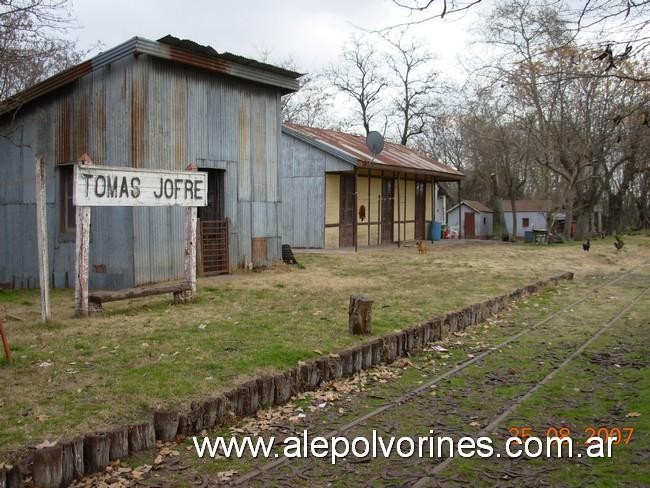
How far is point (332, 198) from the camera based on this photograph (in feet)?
77.6

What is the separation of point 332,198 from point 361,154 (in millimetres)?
2036

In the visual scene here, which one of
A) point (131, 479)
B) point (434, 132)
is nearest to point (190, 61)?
point (131, 479)

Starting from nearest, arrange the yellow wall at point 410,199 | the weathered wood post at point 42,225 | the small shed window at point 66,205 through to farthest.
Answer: the weathered wood post at point 42,225
the small shed window at point 66,205
the yellow wall at point 410,199

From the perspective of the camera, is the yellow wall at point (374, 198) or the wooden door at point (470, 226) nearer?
the yellow wall at point (374, 198)

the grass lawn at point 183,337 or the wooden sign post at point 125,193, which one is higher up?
the wooden sign post at point 125,193

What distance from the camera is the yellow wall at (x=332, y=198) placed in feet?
76.4

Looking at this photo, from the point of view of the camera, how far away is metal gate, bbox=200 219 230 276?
45.8 ft

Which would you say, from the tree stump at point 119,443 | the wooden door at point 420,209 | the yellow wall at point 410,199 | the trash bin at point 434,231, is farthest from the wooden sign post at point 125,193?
the trash bin at point 434,231

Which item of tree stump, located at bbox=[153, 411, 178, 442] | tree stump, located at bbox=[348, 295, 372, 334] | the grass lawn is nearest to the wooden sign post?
the grass lawn

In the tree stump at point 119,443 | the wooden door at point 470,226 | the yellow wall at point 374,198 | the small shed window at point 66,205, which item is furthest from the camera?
the wooden door at point 470,226

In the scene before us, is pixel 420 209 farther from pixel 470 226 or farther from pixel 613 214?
pixel 613 214

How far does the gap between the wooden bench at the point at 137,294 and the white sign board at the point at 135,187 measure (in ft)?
4.44

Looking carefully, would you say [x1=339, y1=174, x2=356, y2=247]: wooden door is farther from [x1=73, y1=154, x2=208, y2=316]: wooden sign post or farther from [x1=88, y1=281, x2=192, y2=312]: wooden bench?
[x1=88, y1=281, x2=192, y2=312]: wooden bench

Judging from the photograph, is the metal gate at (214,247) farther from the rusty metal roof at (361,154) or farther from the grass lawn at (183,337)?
the rusty metal roof at (361,154)
